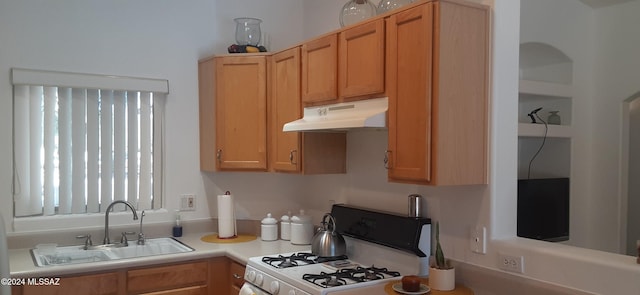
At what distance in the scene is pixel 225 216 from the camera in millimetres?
3369

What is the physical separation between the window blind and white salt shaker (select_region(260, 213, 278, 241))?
2.49 feet

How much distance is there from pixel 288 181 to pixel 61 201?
155 centimetres

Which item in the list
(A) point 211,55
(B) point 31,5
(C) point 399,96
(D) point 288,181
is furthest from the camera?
(D) point 288,181

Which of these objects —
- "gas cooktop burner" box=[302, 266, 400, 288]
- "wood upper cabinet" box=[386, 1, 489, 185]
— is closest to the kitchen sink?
"gas cooktop burner" box=[302, 266, 400, 288]

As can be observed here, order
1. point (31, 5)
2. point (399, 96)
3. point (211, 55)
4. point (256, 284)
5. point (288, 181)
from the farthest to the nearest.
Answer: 1. point (288, 181)
2. point (211, 55)
3. point (31, 5)
4. point (256, 284)
5. point (399, 96)

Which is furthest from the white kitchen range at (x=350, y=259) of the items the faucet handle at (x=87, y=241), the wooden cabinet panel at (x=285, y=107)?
the faucet handle at (x=87, y=241)

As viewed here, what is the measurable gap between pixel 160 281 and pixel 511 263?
6.30ft

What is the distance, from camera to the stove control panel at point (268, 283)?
2.34 m

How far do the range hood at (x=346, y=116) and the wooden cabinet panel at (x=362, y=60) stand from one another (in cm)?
5

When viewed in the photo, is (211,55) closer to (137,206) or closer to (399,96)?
(137,206)

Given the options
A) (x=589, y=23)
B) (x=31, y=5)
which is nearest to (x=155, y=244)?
(x=31, y=5)

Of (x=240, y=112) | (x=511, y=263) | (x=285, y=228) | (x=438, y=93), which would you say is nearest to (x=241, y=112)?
(x=240, y=112)

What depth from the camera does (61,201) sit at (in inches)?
121

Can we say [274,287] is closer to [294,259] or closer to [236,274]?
[294,259]
